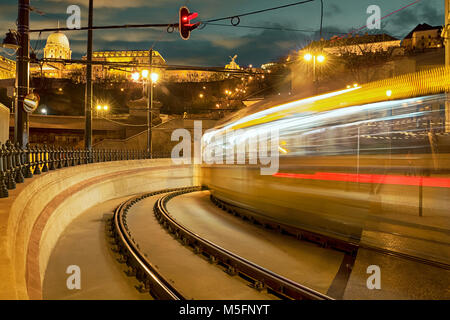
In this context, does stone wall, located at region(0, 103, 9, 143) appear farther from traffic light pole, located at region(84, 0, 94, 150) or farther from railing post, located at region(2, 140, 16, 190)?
railing post, located at region(2, 140, 16, 190)

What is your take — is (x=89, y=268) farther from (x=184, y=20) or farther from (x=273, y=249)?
(x=184, y=20)

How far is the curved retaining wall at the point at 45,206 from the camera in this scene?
4012 mm

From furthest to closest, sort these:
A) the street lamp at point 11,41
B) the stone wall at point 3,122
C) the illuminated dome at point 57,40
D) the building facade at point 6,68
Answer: the illuminated dome at point 57,40, the building facade at point 6,68, the stone wall at point 3,122, the street lamp at point 11,41

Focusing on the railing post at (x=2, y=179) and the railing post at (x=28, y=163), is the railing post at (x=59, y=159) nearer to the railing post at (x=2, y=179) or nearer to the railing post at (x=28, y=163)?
the railing post at (x=28, y=163)

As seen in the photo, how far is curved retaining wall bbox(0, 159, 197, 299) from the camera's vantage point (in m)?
4.01

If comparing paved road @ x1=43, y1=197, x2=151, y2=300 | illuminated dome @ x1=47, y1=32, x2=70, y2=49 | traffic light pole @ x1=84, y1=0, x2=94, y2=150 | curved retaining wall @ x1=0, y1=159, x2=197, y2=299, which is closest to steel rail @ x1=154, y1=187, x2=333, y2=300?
paved road @ x1=43, y1=197, x2=151, y2=300

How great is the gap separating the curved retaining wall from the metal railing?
224 millimetres

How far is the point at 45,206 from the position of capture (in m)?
9.16

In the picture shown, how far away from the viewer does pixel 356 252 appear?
7.90 metres

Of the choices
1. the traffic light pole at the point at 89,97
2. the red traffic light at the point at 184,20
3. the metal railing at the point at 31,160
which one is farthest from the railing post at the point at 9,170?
the traffic light pole at the point at 89,97

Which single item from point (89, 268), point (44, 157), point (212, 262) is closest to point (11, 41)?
point (44, 157)

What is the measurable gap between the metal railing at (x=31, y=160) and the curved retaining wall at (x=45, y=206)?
0.22 metres
